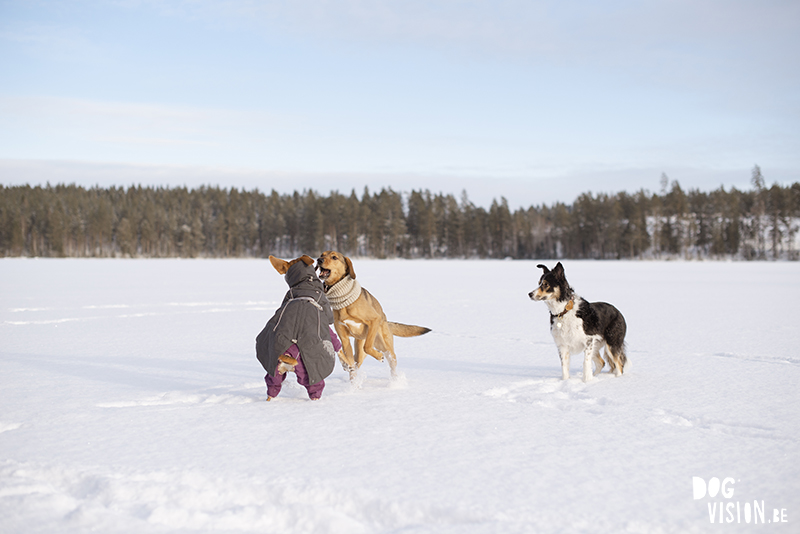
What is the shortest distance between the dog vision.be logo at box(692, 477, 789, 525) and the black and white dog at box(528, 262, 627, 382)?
2962 millimetres

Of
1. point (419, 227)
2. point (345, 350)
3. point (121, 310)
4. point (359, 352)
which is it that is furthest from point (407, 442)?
point (419, 227)

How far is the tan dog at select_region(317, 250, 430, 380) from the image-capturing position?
5.93m

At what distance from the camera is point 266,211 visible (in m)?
107

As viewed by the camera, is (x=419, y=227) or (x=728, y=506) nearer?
(x=728, y=506)

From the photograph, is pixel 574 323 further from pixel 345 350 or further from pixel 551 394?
pixel 345 350

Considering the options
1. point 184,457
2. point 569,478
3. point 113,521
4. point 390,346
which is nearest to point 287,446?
point 184,457

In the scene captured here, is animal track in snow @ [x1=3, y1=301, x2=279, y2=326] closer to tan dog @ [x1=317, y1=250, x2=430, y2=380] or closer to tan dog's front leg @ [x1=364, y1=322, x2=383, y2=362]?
tan dog @ [x1=317, y1=250, x2=430, y2=380]

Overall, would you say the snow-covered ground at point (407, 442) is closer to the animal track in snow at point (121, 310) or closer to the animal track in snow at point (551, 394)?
the animal track in snow at point (551, 394)

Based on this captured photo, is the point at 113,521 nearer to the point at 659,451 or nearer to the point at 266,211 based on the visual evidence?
the point at 659,451

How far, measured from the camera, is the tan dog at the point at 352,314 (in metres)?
5.93

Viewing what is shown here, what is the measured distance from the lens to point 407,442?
421cm

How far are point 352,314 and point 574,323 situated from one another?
8.62 feet

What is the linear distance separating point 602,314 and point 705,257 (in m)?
84.1

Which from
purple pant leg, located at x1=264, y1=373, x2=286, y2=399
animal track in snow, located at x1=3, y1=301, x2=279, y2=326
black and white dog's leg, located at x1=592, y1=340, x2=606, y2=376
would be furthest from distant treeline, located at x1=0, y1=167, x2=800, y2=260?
purple pant leg, located at x1=264, y1=373, x2=286, y2=399
